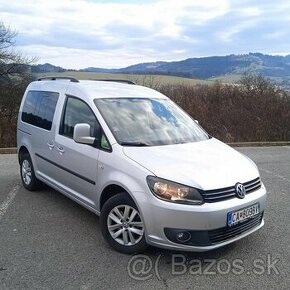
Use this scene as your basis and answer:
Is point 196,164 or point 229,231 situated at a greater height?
point 196,164

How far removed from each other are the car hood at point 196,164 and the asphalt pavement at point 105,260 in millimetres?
834

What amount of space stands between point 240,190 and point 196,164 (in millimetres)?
508

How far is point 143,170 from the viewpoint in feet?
12.1

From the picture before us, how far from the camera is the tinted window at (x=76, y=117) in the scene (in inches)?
175

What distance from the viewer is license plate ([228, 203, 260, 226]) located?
3590mm

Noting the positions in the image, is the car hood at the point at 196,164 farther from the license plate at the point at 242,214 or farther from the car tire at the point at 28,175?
the car tire at the point at 28,175

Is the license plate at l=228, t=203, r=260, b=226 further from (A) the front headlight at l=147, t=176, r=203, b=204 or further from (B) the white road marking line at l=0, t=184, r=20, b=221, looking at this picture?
(B) the white road marking line at l=0, t=184, r=20, b=221

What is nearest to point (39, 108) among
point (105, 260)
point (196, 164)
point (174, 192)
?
point (105, 260)

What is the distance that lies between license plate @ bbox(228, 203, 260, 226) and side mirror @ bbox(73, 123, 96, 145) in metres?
1.76

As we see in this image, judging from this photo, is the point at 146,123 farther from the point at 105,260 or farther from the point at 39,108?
the point at 39,108

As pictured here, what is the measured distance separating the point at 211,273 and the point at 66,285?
4.49ft

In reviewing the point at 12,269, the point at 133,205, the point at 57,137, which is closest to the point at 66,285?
the point at 12,269

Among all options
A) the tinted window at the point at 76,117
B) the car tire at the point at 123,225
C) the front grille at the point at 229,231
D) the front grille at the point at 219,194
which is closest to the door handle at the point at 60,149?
the tinted window at the point at 76,117

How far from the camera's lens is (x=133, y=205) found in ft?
12.4
